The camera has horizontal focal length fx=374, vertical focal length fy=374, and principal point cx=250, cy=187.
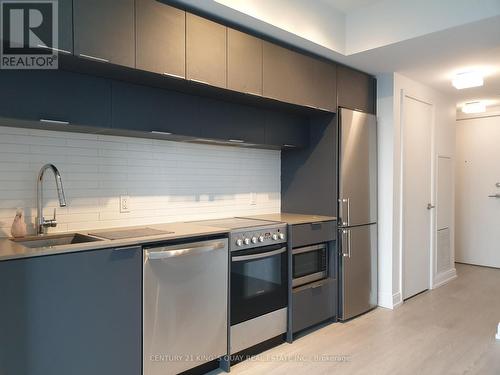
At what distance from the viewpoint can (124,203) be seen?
2617 mm

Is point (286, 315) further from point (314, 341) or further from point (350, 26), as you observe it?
point (350, 26)

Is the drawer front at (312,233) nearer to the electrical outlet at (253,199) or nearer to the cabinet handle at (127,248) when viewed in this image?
the electrical outlet at (253,199)

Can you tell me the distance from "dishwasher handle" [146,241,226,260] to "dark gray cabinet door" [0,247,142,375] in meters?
0.07

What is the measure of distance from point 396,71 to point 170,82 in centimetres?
240

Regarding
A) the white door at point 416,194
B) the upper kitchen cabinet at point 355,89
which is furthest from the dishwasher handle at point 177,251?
the white door at point 416,194

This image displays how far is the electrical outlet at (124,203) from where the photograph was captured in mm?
2604

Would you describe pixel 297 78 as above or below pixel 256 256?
above

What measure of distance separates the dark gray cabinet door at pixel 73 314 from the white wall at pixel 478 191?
17.8 feet

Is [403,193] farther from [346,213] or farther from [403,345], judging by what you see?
[403,345]

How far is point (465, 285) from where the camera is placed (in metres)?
4.58

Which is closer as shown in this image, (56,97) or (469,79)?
(56,97)

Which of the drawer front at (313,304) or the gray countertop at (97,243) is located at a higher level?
the gray countertop at (97,243)

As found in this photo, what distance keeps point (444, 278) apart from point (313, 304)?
2.51 m

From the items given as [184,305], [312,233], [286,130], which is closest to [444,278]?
[312,233]
